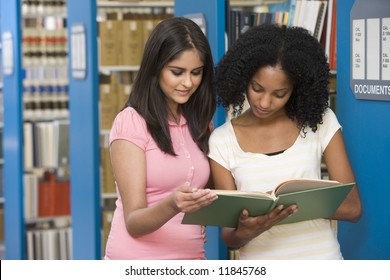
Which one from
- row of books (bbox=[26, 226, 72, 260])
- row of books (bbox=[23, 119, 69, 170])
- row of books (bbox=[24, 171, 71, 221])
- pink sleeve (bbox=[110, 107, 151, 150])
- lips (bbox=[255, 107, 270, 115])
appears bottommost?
row of books (bbox=[26, 226, 72, 260])

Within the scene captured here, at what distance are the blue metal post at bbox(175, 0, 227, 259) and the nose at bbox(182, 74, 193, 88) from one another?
1035 millimetres

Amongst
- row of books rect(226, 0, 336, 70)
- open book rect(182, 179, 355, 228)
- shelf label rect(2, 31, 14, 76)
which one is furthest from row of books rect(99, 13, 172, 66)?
open book rect(182, 179, 355, 228)

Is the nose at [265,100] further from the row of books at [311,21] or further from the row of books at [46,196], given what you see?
the row of books at [46,196]

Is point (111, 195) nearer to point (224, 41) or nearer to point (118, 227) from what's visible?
point (224, 41)

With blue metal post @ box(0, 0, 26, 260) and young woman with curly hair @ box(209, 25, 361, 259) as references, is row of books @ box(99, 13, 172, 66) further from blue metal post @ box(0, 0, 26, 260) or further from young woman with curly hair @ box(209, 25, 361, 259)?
young woman with curly hair @ box(209, 25, 361, 259)

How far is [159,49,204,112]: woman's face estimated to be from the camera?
2.35m

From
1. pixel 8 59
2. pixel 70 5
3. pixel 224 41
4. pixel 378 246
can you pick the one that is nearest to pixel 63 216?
pixel 8 59

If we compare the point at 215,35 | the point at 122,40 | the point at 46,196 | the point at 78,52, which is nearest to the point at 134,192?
the point at 215,35

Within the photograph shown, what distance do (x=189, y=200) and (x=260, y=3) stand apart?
3.65m

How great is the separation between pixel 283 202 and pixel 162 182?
1.18ft

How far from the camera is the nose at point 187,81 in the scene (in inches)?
92.4

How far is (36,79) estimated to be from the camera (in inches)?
271

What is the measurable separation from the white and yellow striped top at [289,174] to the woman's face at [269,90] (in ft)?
0.40

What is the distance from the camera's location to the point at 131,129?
7.69 ft
